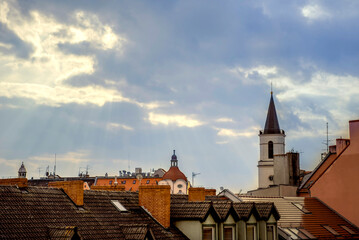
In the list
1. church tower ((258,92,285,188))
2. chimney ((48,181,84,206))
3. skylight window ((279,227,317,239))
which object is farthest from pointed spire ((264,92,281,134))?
chimney ((48,181,84,206))

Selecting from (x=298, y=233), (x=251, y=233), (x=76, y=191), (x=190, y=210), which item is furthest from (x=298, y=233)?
(x=76, y=191)

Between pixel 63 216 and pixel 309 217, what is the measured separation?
25866mm

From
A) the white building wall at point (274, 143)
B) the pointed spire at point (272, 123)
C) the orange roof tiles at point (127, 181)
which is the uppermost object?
the pointed spire at point (272, 123)

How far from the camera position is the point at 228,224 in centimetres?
3506

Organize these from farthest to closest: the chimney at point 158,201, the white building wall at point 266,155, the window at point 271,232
A: the white building wall at point 266,155 < the window at point 271,232 < the chimney at point 158,201

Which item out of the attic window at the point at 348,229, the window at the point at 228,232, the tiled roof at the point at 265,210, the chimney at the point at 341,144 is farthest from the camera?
the chimney at the point at 341,144

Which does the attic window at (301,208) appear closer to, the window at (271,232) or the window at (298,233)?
the window at (298,233)

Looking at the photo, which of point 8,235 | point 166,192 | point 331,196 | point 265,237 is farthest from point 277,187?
point 8,235

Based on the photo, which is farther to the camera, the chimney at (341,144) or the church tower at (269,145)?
the church tower at (269,145)

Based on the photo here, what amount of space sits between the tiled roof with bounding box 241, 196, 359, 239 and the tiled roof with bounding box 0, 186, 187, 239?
51.2ft

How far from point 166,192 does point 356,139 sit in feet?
77.4

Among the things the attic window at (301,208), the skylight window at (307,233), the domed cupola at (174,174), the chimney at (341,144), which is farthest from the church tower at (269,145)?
the skylight window at (307,233)

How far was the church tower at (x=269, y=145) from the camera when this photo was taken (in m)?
140

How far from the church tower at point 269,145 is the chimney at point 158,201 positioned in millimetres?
105835
